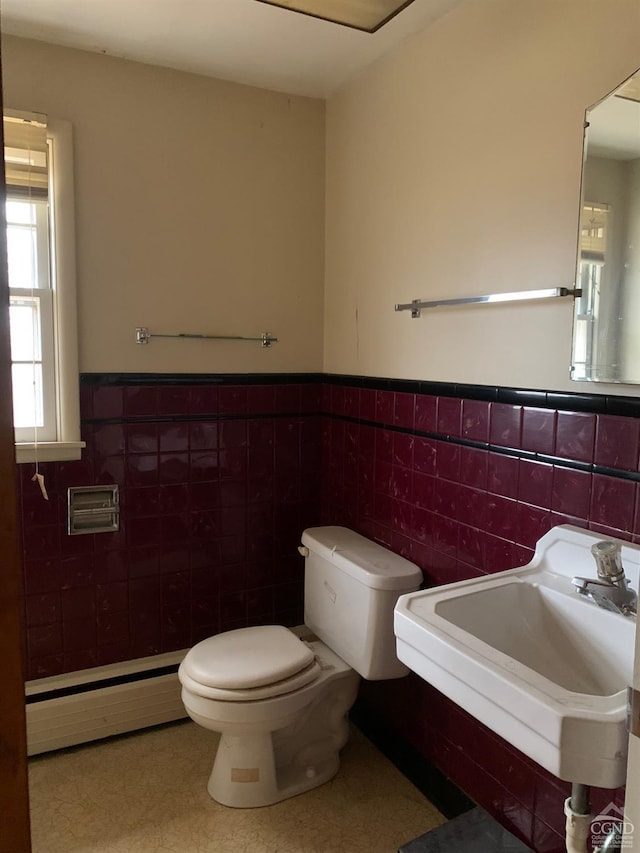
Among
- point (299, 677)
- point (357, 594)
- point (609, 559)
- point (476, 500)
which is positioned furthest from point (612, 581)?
Result: point (299, 677)

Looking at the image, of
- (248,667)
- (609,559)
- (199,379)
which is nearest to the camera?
(609,559)

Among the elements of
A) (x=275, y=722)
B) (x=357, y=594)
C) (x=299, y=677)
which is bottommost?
(x=275, y=722)

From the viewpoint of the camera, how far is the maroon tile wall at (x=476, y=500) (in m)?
1.41

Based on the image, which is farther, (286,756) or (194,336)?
(194,336)

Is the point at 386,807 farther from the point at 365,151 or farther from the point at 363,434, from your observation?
the point at 365,151

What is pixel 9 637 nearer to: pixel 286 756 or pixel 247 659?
pixel 247 659

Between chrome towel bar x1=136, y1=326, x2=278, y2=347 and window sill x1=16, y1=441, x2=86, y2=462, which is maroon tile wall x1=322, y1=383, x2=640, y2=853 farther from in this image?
window sill x1=16, y1=441, x2=86, y2=462

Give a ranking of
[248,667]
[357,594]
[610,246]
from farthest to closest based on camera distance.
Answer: [357,594] < [248,667] < [610,246]

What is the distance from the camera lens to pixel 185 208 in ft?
7.41

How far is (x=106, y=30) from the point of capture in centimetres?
196

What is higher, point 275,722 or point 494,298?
point 494,298

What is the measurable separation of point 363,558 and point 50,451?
3.60 feet

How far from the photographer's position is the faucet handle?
1.24m

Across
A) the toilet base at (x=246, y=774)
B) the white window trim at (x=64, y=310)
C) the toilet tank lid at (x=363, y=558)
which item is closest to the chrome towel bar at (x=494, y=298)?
the toilet tank lid at (x=363, y=558)
